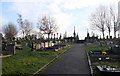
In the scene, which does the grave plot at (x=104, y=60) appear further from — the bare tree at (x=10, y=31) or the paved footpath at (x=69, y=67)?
the bare tree at (x=10, y=31)

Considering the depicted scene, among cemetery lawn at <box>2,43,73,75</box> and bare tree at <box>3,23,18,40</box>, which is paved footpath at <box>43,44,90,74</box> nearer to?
cemetery lawn at <box>2,43,73,75</box>

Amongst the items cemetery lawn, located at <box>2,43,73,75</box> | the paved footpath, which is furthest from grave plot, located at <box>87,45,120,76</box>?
cemetery lawn, located at <box>2,43,73,75</box>

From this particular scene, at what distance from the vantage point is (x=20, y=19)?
147 feet

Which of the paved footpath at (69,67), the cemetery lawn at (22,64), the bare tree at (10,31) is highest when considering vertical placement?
the bare tree at (10,31)

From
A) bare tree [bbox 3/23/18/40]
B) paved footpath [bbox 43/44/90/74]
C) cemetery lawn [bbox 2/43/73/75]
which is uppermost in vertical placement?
bare tree [bbox 3/23/18/40]

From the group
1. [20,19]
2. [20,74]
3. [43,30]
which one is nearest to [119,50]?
[20,74]

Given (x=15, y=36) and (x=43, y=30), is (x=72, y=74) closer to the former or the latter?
(x=43, y=30)

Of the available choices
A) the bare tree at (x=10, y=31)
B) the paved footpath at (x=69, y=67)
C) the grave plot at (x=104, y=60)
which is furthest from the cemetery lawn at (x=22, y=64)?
the bare tree at (x=10, y=31)

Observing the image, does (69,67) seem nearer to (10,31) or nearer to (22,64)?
(22,64)

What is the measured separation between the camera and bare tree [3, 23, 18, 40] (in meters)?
52.3

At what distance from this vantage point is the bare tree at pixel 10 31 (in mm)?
52344

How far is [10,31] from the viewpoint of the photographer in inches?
2121

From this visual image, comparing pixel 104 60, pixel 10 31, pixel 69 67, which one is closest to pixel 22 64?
pixel 69 67

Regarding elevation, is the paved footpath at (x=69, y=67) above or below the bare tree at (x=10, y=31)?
below
